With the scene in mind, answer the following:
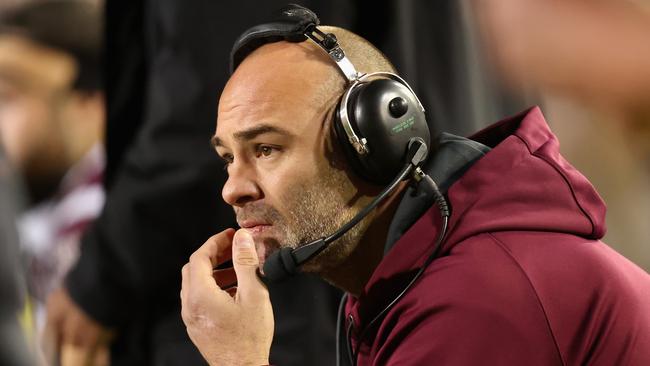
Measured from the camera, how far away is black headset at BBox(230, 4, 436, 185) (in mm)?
1018

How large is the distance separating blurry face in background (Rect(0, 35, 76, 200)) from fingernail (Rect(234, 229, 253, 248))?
3.24ft

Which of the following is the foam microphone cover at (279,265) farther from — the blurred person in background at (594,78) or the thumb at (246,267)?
the blurred person in background at (594,78)

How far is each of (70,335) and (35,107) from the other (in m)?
0.93

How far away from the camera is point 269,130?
3.34 ft

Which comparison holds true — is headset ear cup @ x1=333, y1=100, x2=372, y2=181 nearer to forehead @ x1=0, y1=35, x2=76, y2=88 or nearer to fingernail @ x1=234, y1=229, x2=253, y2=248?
fingernail @ x1=234, y1=229, x2=253, y2=248

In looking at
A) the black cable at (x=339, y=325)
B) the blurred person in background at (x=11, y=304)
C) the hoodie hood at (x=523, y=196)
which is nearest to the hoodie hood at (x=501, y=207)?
the hoodie hood at (x=523, y=196)

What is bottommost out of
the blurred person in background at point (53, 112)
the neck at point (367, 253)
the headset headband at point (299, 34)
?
the blurred person in background at point (53, 112)

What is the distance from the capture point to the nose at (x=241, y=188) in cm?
102

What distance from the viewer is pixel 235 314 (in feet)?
3.30

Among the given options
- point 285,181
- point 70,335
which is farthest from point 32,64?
point 285,181

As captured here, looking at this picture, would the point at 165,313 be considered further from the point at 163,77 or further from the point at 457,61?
the point at 457,61

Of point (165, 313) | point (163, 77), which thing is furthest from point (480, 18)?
point (165, 313)

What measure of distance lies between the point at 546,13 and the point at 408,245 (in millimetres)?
437

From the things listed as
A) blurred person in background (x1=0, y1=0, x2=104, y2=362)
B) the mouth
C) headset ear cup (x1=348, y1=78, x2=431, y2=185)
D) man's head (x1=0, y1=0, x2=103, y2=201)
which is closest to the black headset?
headset ear cup (x1=348, y1=78, x2=431, y2=185)
